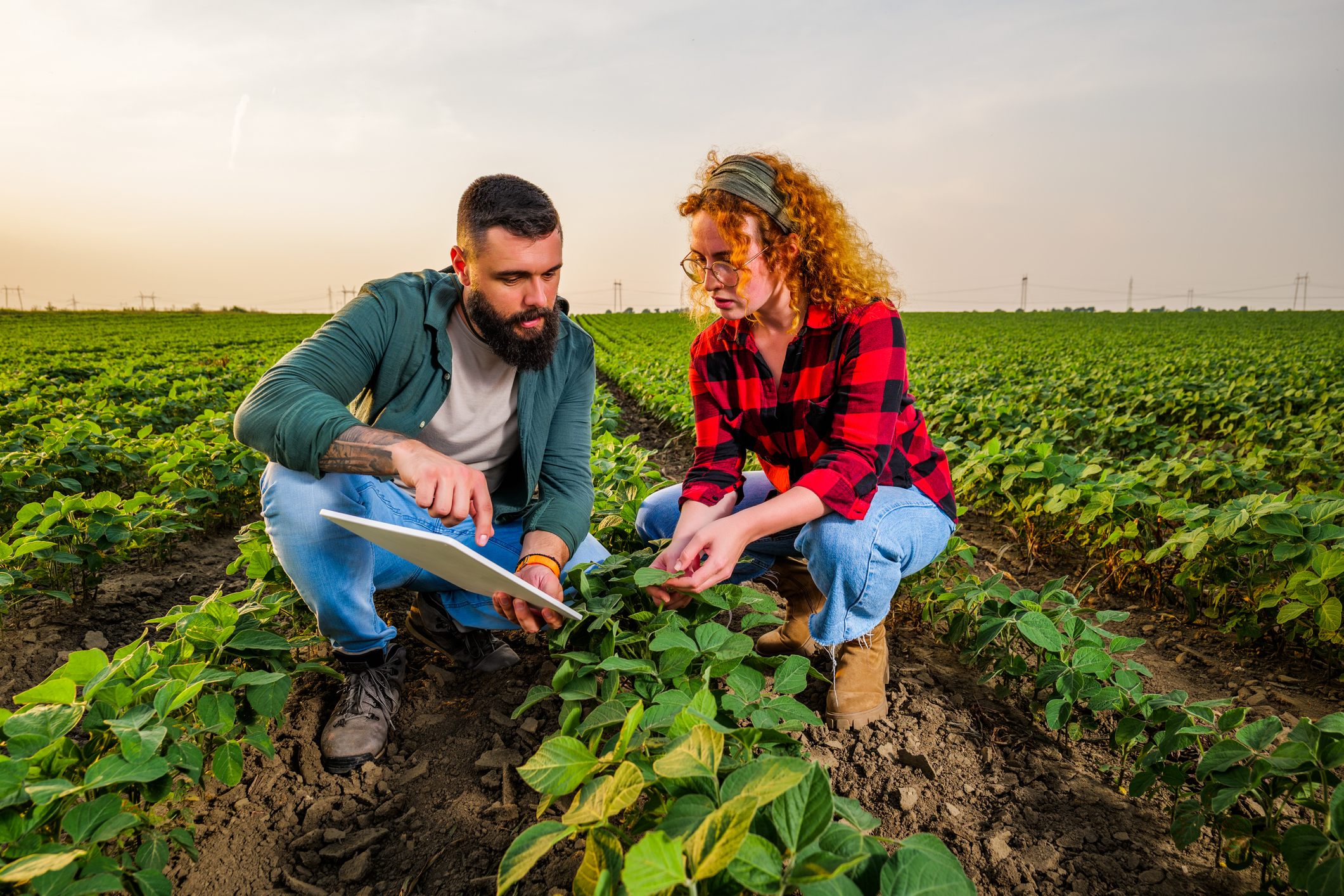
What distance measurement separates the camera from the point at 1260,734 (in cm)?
116

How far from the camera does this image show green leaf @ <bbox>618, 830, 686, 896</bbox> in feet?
2.35

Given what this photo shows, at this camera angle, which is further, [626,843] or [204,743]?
[204,743]

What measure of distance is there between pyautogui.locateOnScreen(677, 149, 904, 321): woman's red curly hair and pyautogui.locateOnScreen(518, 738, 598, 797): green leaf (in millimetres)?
1241

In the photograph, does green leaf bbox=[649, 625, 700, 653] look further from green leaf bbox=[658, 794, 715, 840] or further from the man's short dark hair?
the man's short dark hair

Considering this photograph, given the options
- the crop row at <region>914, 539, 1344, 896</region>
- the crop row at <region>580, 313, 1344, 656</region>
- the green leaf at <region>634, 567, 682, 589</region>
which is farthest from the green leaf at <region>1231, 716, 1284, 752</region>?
the green leaf at <region>634, 567, 682, 589</region>

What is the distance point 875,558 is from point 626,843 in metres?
0.97

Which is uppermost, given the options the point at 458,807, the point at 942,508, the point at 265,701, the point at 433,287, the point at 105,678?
the point at 433,287

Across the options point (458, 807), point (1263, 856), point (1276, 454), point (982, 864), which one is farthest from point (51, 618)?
point (1276, 454)

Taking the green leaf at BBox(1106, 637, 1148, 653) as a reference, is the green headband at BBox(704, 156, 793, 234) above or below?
above

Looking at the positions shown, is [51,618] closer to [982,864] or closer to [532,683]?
[532,683]

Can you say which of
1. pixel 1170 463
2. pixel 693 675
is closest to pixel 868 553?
pixel 693 675

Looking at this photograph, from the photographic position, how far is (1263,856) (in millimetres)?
1117

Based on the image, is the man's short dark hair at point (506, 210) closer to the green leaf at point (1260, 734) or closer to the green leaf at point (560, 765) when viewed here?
the green leaf at point (560, 765)

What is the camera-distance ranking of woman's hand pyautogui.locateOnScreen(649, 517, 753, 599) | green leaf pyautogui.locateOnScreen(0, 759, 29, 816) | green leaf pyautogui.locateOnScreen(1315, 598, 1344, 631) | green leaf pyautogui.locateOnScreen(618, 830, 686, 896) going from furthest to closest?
green leaf pyautogui.locateOnScreen(1315, 598, 1344, 631) < woman's hand pyautogui.locateOnScreen(649, 517, 753, 599) < green leaf pyautogui.locateOnScreen(0, 759, 29, 816) < green leaf pyautogui.locateOnScreen(618, 830, 686, 896)
